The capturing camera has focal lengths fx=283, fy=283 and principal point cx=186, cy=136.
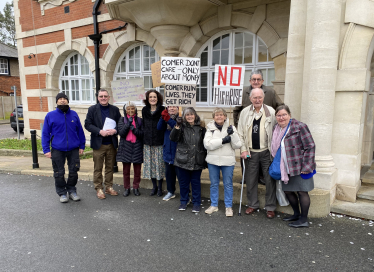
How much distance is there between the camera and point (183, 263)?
3.18m

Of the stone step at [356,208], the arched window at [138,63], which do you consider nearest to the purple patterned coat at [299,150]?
the stone step at [356,208]

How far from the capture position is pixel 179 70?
4801 millimetres

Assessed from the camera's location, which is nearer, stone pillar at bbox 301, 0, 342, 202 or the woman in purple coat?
the woman in purple coat

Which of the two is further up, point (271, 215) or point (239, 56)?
point (239, 56)

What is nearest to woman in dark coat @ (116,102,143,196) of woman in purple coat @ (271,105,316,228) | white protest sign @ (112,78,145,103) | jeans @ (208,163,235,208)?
white protest sign @ (112,78,145,103)

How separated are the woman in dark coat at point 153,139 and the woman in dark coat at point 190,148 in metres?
0.65

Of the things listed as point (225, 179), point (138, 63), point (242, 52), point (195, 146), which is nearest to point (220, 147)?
point (195, 146)

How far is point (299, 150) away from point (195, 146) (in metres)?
1.53

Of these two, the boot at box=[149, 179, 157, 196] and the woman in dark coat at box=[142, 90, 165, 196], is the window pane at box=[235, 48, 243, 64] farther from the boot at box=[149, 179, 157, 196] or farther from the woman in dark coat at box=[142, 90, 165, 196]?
the boot at box=[149, 179, 157, 196]

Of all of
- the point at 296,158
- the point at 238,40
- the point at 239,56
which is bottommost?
the point at 296,158

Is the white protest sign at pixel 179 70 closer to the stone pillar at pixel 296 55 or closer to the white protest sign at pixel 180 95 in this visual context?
the white protest sign at pixel 180 95

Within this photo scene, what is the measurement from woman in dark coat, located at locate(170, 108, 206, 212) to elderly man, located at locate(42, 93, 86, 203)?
76.0 inches

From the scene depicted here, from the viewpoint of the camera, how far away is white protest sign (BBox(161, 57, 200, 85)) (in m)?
4.78

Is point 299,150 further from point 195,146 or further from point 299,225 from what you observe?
point 195,146
